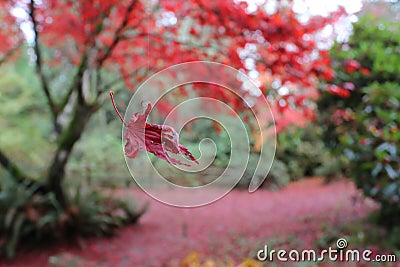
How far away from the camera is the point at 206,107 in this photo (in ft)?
4.04

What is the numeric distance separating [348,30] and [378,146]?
925 mm

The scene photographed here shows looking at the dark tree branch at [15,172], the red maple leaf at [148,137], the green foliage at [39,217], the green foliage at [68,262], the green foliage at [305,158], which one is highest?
the green foliage at [305,158]

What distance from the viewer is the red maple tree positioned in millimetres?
2045

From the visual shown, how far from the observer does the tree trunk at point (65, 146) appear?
2953 mm

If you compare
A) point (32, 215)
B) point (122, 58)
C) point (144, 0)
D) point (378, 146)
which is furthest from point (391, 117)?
point (32, 215)

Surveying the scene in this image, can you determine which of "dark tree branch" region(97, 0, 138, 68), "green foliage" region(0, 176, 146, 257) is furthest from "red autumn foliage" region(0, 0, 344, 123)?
"green foliage" region(0, 176, 146, 257)

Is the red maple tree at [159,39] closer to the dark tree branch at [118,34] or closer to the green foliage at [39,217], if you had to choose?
the dark tree branch at [118,34]

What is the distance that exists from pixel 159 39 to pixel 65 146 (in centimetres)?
121

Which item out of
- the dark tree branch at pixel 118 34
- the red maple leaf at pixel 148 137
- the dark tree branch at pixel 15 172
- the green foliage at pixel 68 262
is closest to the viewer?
the red maple leaf at pixel 148 137

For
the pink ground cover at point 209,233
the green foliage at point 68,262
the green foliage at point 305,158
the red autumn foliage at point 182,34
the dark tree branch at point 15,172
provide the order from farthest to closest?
the green foliage at point 305,158 → the dark tree branch at point 15,172 → the pink ground cover at point 209,233 → the green foliage at point 68,262 → the red autumn foliage at point 182,34

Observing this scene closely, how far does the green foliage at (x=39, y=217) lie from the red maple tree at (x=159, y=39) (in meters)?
0.20

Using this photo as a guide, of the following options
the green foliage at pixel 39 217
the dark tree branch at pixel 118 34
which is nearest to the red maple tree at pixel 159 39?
the dark tree branch at pixel 118 34

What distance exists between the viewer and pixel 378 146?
2.42 metres

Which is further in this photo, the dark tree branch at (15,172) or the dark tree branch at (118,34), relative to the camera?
the dark tree branch at (15,172)
